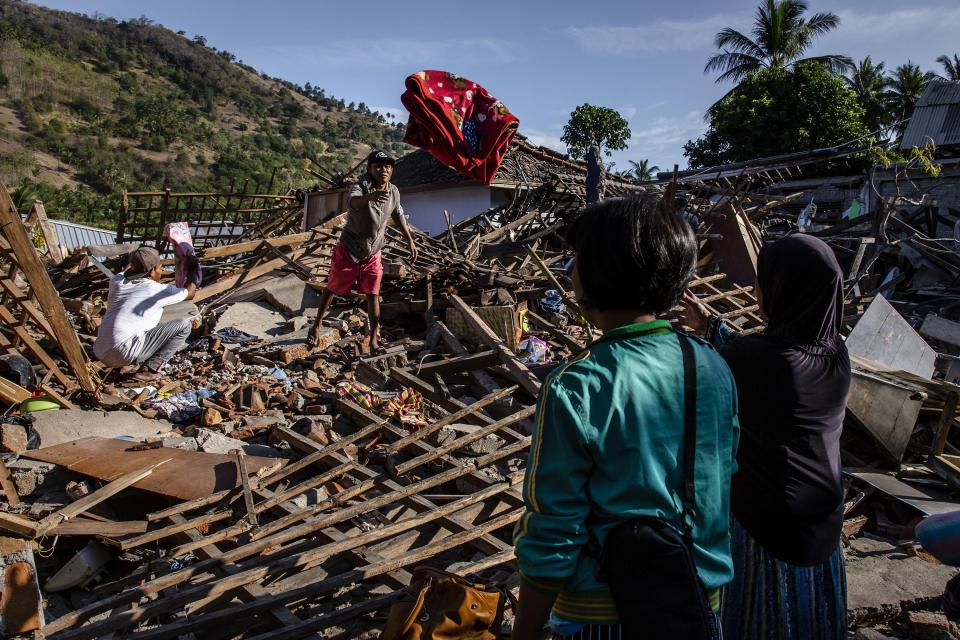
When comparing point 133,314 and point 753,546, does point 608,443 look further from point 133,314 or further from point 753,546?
point 133,314

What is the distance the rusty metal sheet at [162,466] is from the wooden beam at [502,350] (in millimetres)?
2058

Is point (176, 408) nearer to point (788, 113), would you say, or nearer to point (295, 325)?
point (295, 325)

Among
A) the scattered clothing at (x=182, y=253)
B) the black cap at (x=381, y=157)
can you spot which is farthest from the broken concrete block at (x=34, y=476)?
the black cap at (x=381, y=157)

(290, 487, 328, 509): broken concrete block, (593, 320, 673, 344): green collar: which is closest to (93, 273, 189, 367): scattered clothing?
(290, 487, 328, 509): broken concrete block

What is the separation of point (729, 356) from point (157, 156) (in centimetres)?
4913

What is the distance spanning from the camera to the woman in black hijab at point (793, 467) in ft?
5.75

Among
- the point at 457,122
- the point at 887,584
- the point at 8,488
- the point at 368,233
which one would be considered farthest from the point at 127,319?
the point at 457,122

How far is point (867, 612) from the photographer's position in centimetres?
305

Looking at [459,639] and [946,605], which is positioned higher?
[946,605]

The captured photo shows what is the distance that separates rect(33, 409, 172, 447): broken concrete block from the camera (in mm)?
4359

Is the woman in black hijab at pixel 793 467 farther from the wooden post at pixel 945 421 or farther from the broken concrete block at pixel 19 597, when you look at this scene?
the wooden post at pixel 945 421

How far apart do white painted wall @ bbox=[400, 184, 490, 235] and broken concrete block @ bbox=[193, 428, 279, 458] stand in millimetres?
15268

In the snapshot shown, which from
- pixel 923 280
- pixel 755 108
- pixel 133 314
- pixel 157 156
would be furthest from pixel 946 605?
pixel 157 156

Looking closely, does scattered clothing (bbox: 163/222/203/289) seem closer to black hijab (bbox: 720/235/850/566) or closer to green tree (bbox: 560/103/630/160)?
black hijab (bbox: 720/235/850/566)
